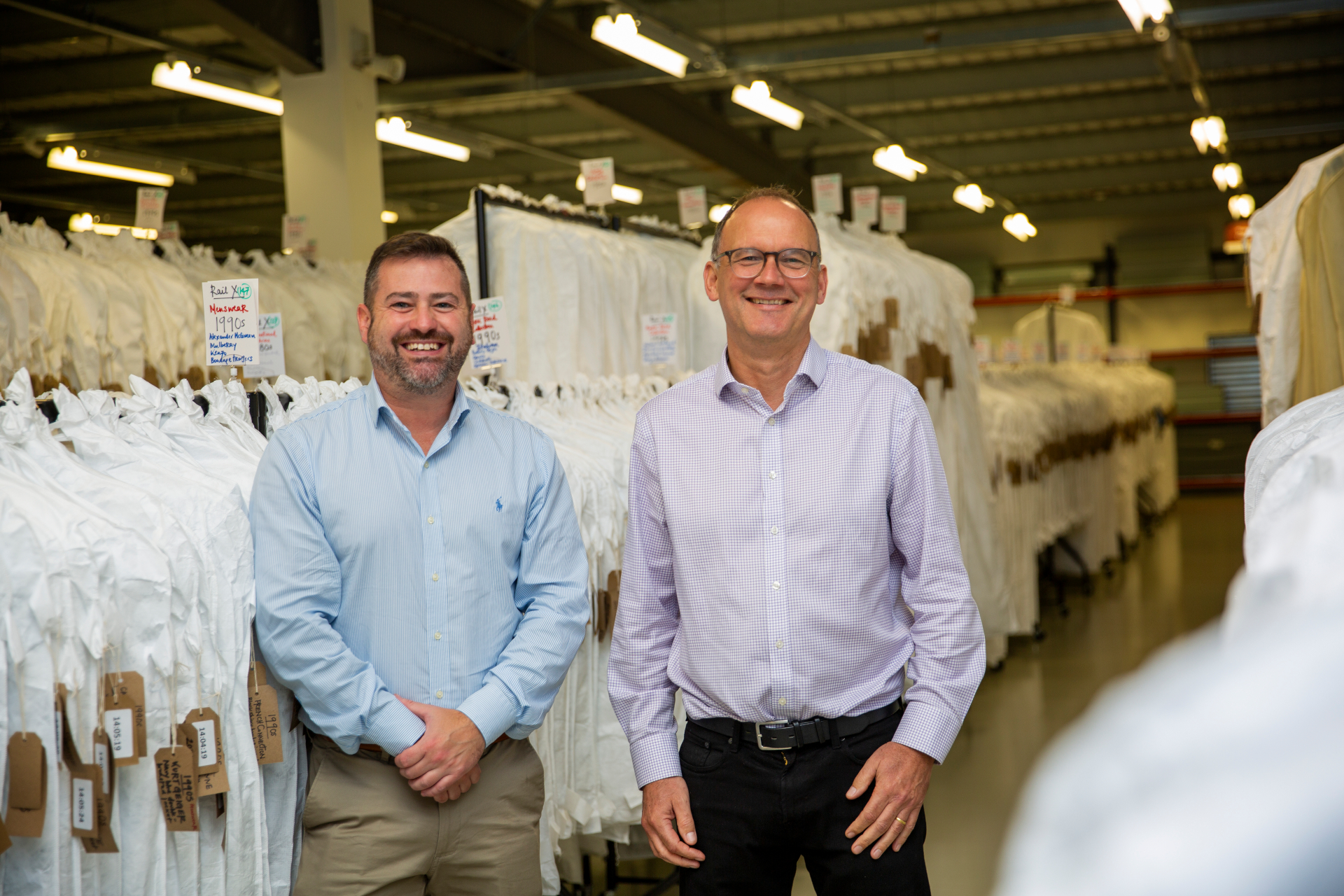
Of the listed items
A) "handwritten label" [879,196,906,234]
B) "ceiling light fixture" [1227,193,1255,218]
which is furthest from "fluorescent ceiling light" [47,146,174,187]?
"ceiling light fixture" [1227,193,1255,218]

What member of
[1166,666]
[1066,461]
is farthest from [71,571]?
[1066,461]

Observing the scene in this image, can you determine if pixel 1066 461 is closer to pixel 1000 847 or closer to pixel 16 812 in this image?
pixel 1000 847

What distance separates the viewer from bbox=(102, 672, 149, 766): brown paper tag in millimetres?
1946

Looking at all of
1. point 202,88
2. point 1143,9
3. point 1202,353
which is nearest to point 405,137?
point 202,88

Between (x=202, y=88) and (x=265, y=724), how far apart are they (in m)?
7.19

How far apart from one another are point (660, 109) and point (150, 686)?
1096 centimetres

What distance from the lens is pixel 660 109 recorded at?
12188 millimetres

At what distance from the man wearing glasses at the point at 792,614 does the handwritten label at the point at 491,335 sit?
4.56 ft

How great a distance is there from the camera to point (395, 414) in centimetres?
229

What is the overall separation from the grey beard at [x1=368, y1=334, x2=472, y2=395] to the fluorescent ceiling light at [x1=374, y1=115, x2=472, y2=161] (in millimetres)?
7416

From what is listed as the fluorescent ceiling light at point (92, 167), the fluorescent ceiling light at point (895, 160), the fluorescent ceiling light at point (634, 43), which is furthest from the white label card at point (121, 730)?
the fluorescent ceiling light at point (895, 160)

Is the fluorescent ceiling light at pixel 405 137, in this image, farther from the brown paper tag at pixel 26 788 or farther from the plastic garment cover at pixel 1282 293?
the brown paper tag at pixel 26 788

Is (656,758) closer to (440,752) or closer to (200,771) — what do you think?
(440,752)

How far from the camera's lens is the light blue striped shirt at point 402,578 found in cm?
208
